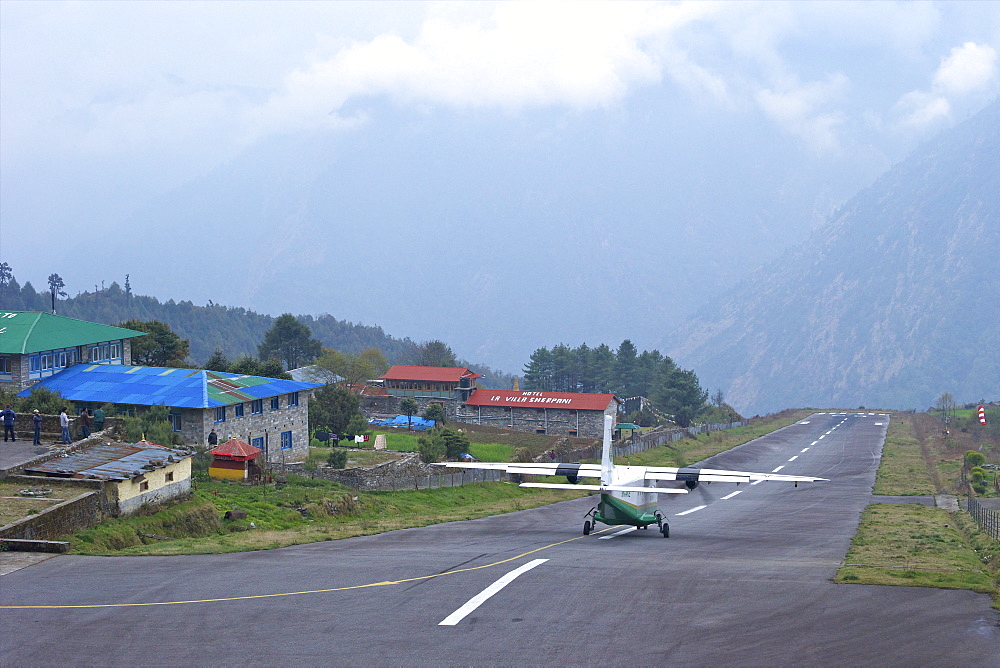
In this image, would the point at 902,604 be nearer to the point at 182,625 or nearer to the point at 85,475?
the point at 182,625

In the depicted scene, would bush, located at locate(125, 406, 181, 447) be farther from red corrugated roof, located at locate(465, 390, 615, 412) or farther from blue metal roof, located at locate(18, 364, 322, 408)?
red corrugated roof, located at locate(465, 390, 615, 412)

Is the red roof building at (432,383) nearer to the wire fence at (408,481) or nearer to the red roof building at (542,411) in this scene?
the red roof building at (542,411)

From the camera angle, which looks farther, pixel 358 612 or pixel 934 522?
pixel 934 522

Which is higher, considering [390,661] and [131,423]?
[131,423]

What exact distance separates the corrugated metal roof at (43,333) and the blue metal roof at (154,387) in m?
2.24

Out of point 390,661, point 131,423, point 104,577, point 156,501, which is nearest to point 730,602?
point 390,661

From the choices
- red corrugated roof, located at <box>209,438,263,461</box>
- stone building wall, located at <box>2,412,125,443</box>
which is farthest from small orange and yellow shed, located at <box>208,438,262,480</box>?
stone building wall, located at <box>2,412,125,443</box>

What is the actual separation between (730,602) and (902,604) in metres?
4.28

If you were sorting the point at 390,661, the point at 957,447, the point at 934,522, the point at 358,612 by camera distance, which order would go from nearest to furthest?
the point at 390,661
the point at 358,612
the point at 934,522
the point at 957,447

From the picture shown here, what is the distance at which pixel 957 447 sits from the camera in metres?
80.4

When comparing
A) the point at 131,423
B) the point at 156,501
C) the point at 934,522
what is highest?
the point at 131,423

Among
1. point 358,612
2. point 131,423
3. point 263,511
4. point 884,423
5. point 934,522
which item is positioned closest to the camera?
point 358,612

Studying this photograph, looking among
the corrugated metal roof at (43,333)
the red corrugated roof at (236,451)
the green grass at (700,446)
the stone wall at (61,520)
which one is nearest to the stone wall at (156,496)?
the stone wall at (61,520)

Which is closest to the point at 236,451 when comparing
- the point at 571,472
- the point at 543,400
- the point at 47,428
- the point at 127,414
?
the point at 47,428
